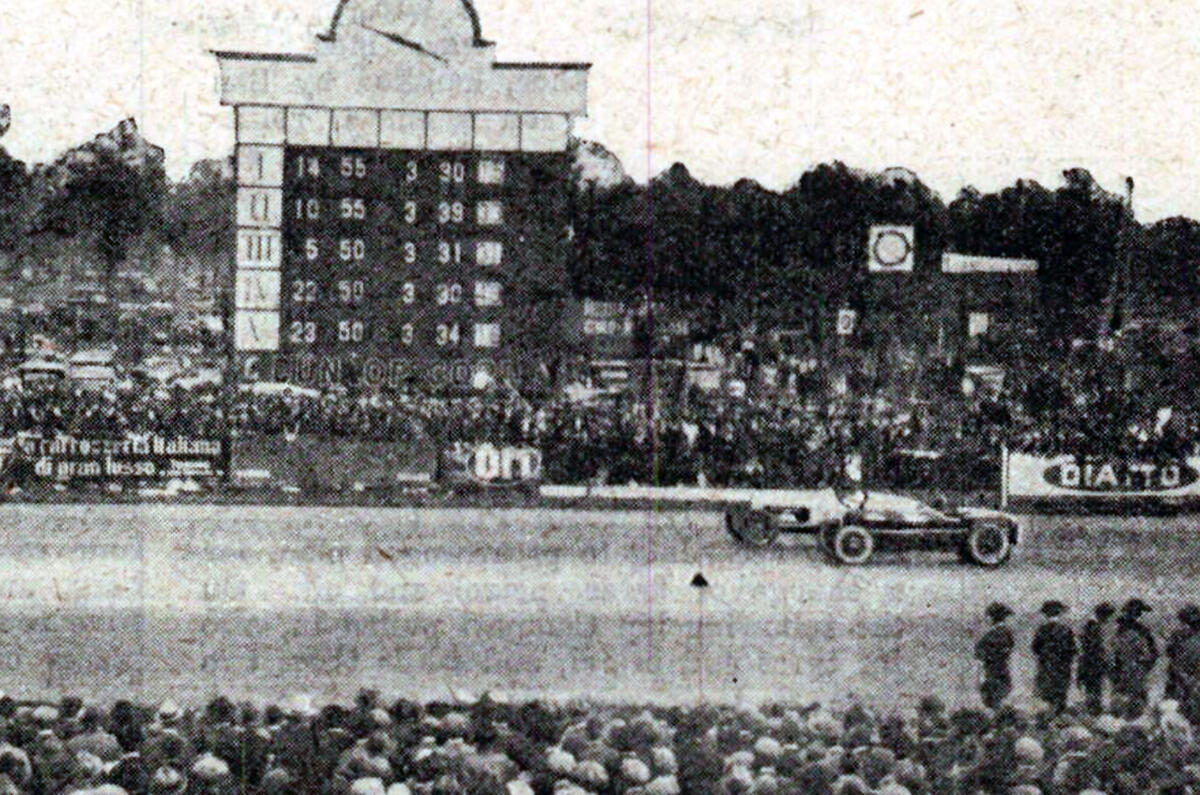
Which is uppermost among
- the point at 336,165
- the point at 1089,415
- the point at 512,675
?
the point at 336,165

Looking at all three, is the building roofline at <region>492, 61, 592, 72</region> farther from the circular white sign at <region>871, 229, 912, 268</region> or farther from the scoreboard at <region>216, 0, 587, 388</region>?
the circular white sign at <region>871, 229, 912, 268</region>

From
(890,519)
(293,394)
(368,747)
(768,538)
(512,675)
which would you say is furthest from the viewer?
(293,394)

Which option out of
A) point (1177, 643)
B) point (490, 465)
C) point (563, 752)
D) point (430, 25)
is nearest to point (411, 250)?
point (430, 25)

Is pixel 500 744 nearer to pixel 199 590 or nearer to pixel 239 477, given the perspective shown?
pixel 199 590

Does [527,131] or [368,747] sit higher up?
[527,131]

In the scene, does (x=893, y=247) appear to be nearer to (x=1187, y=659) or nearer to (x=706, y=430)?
(x=706, y=430)

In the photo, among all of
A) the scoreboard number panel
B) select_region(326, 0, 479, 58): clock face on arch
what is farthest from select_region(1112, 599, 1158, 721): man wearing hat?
the scoreboard number panel

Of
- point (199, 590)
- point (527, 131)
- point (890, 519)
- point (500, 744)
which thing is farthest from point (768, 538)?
point (527, 131)
